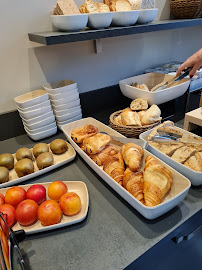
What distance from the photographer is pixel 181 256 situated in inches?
29.6

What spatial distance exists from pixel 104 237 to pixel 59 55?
86 centimetres

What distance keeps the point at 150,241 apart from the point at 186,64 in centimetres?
78

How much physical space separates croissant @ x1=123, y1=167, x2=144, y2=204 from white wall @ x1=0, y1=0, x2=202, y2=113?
67cm

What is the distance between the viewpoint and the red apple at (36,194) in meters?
0.68

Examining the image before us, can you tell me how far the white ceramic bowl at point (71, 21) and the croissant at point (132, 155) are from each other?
1.68 feet

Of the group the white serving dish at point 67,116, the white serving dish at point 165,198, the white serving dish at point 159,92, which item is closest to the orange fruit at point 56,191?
the white serving dish at point 165,198

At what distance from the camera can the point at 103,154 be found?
81cm

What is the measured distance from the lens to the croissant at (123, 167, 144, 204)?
636 mm

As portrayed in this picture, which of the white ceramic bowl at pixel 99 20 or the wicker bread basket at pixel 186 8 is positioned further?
the wicker bread basket at pixel 186 8

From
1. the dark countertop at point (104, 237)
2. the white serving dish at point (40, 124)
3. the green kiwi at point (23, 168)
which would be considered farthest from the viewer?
A: the white serving dish at point (40, 124)

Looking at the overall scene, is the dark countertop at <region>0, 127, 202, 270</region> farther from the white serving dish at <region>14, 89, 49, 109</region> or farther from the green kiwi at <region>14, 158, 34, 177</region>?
the white serving dish at <region>14, 89, 49, 109</region>

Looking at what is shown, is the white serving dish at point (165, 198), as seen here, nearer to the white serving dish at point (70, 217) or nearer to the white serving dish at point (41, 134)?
the white serving dish at point (70, 217)

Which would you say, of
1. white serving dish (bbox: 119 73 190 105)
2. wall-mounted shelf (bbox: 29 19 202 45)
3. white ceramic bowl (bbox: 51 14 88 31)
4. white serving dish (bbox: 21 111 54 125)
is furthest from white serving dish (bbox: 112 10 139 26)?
white serving dish (bbox: 21 111 54 125)

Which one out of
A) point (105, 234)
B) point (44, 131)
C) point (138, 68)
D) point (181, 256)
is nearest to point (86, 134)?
point (44, 131)
